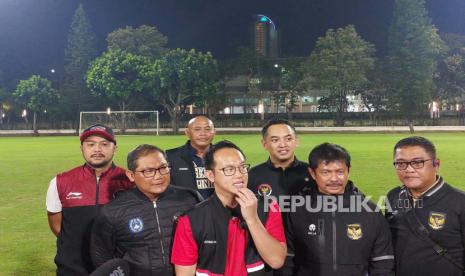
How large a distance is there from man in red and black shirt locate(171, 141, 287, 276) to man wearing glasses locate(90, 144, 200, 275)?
0.35 metres

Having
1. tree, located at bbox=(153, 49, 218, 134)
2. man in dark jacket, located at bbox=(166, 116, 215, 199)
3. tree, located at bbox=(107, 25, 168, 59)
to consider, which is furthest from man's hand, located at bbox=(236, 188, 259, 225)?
tree, located at bbox=(107, 25, 168, 59)

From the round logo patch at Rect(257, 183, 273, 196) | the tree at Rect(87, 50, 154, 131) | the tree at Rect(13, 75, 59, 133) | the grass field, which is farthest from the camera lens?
the tree at Rect(13, 75, 59, 133)

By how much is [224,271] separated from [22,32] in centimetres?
7006

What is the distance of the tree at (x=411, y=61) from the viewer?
4803 cm

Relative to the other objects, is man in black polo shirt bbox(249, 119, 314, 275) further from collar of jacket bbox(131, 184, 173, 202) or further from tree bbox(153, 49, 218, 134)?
tree bbox(153, 49, 218, 134)

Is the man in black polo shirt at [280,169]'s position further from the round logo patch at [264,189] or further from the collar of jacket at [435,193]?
the collar of jacket at [435,193]

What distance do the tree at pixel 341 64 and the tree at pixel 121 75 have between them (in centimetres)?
1789

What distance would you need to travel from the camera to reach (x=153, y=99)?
5197 centimetres

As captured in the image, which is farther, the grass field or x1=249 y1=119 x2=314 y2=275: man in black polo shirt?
the grass field

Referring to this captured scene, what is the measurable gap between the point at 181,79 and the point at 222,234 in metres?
46.6

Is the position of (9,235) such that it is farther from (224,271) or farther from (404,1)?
(404,1)

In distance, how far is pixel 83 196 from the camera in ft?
12.3

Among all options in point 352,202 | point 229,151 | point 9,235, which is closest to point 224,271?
point 229,151

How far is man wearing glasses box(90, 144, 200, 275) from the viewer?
316 cm
